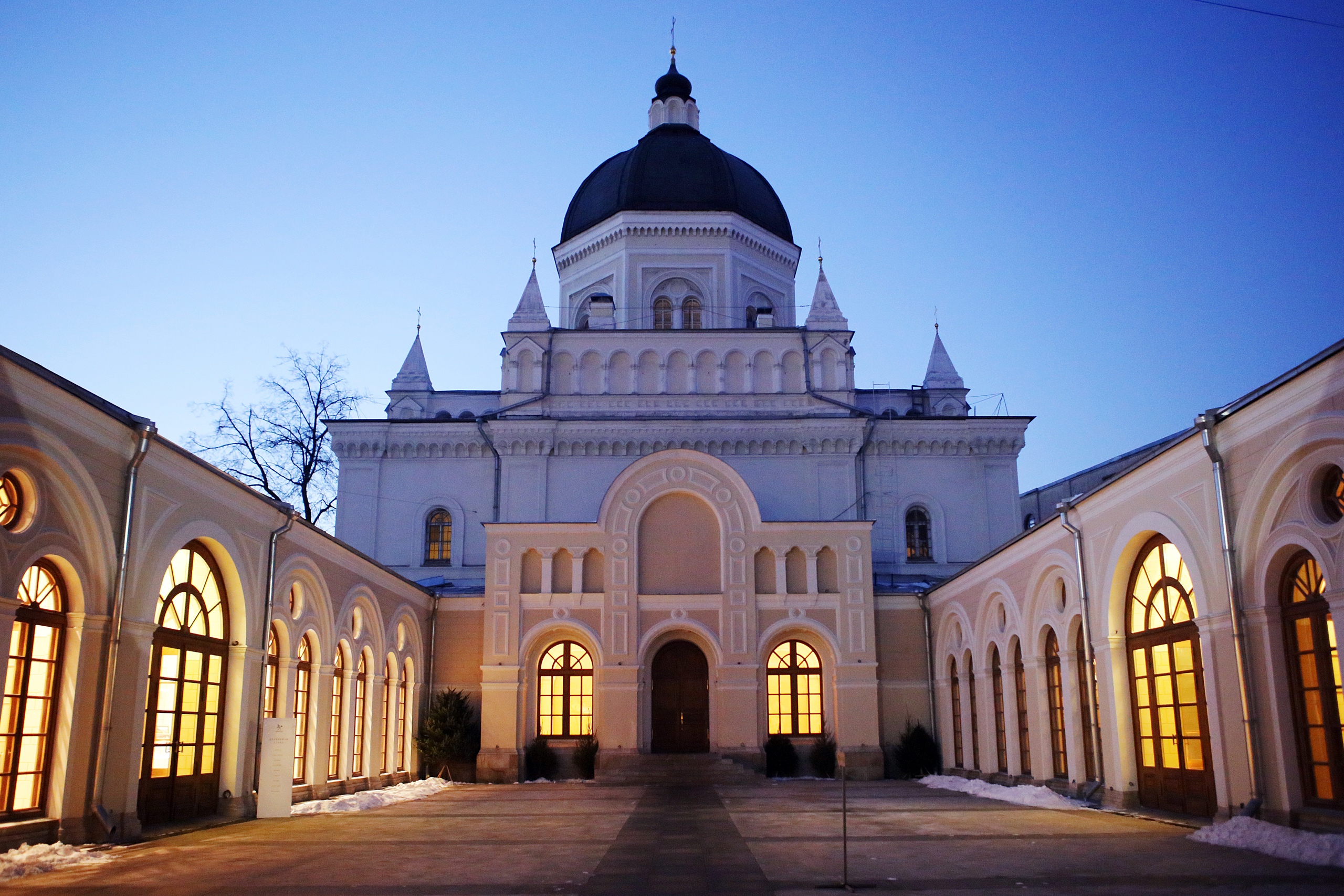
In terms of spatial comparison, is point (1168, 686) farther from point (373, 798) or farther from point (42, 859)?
point (42, 859)

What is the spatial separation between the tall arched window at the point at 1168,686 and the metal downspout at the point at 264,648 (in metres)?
13.4

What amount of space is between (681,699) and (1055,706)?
433 inches

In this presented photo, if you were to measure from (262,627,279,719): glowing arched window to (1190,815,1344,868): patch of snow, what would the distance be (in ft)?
46.2

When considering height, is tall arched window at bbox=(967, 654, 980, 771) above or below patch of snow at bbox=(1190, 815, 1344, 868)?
above

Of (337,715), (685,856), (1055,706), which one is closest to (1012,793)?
(1055,706)

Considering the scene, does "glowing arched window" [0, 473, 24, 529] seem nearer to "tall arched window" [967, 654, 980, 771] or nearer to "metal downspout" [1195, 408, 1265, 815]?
"metal downspout" [1195, 408, 1265, 815]

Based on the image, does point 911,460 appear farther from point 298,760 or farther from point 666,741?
point 298,760

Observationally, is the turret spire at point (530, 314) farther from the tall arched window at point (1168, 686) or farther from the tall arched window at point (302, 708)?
the tall arched window at point (1168, 686)

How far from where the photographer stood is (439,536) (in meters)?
37.0

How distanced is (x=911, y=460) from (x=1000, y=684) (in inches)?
547

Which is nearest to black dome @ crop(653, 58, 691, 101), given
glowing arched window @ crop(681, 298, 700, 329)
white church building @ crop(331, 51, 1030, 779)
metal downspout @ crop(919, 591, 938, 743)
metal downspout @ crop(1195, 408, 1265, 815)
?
white church building @ crop(331, 51, 1030, 779)

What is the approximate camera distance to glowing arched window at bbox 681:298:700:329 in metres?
39.5

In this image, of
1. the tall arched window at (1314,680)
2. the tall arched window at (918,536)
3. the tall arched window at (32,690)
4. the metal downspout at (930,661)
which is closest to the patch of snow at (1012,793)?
the metal downspout at (930,661)

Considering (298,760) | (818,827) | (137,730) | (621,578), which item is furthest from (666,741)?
(137,730)
